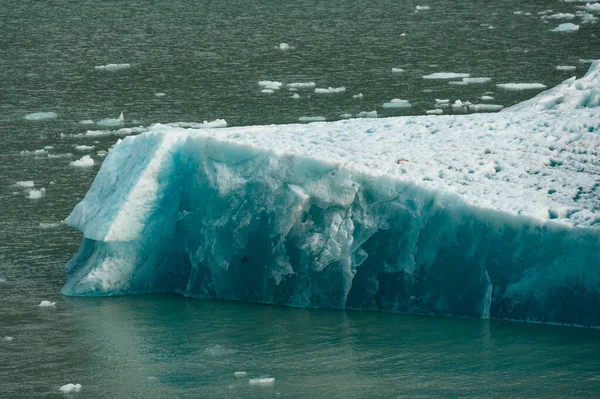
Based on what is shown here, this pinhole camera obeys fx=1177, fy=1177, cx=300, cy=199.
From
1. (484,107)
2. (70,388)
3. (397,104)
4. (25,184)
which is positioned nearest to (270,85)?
(397,104)

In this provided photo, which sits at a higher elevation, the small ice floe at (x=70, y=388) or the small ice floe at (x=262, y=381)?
the small ice floe at (x=262, y=381)

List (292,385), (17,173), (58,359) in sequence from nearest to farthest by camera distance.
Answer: (292,385), (58,359), (17,173)

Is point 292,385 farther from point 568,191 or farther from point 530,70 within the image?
point 530,70

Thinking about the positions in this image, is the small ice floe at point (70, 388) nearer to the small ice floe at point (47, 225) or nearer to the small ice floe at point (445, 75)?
the small ice floe at point (47, 225)

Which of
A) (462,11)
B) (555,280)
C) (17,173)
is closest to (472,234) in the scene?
(555,280)

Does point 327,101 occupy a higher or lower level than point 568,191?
lower

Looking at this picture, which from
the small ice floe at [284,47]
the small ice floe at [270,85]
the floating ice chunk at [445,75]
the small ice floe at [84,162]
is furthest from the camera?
the small ice floe at [284,47]

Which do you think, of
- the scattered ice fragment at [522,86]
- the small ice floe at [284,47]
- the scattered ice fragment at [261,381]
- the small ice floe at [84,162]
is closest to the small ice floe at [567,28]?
the small ice floe at [284,47]
